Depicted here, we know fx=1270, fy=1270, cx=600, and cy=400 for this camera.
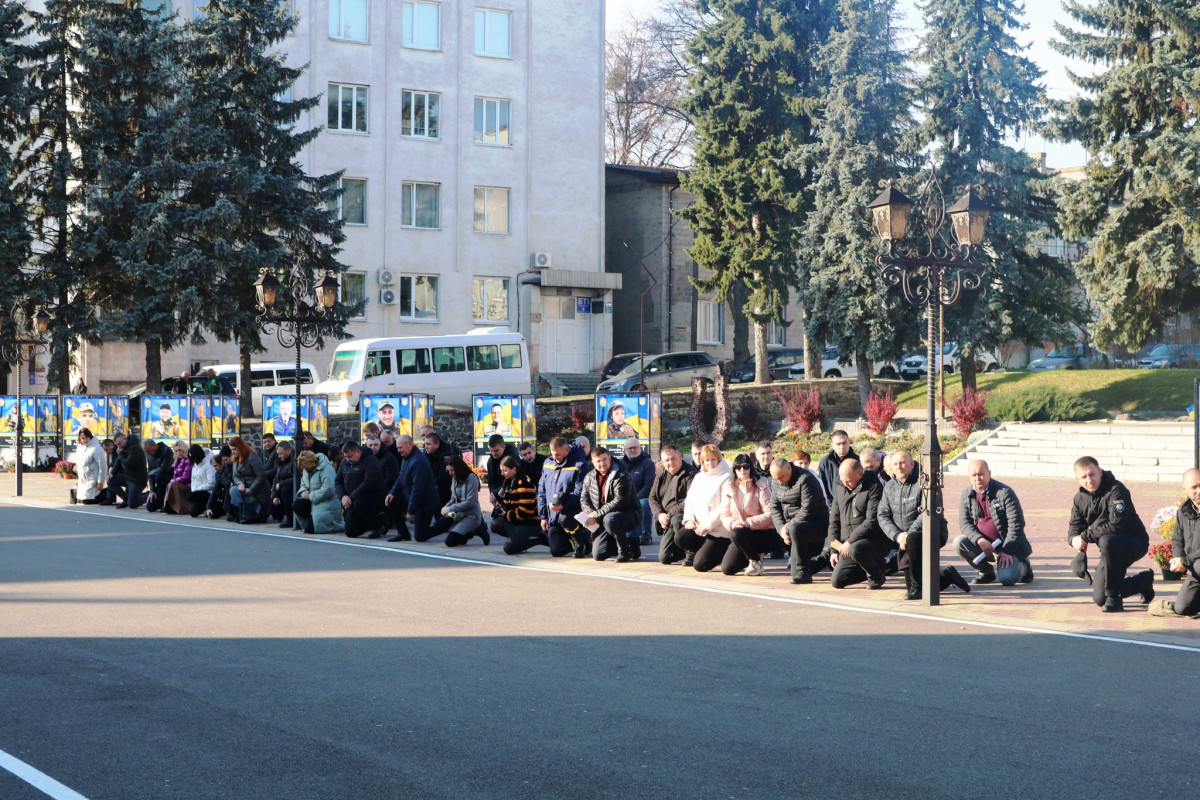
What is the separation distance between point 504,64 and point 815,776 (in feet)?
153

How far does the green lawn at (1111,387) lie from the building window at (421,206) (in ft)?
64.6

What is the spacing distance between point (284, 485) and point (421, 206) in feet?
97.5

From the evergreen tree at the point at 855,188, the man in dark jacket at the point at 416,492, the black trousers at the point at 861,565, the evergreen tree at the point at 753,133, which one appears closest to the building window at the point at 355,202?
the evergreen tree at the point at 753,133

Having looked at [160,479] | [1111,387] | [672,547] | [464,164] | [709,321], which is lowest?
[672,547]

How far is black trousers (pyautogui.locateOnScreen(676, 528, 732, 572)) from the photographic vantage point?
14.6 meters

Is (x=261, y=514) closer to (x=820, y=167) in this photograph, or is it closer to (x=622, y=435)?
(x=622, y=435)

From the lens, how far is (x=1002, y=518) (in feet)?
43.4

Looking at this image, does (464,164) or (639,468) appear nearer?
(639,468)

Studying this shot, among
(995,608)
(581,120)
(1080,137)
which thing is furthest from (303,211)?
(995,608)

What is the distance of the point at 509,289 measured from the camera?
50188 mm

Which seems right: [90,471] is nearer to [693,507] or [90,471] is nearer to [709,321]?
[693,507]

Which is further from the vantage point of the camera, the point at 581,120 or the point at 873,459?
the point at 581,120

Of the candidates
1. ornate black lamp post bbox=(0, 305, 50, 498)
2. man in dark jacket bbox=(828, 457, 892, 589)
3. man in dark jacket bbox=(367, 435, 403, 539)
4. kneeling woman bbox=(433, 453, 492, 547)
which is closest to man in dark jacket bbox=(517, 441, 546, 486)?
kneeling woman bbox=(433, 453, 492, 547)

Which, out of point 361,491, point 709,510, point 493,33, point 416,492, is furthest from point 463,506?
point 493,33
